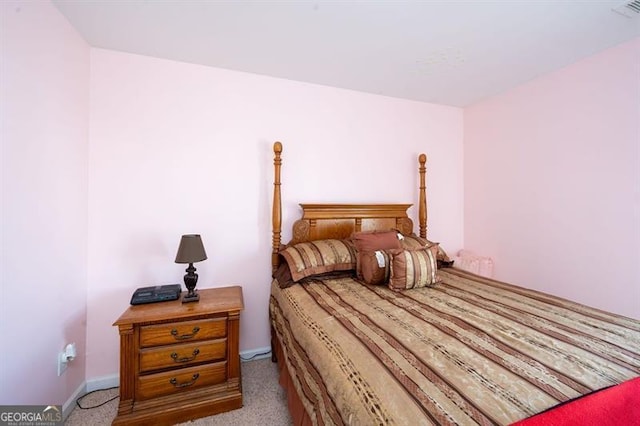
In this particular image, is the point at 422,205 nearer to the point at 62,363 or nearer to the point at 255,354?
the point at 255,354

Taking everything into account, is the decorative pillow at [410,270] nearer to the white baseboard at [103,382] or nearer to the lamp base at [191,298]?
the lamp base at [191,298]

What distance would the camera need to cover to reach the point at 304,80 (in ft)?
7.96

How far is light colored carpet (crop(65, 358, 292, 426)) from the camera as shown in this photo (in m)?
1.56

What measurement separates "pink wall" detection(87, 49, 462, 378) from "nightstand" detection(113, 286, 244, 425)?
0.54 metres

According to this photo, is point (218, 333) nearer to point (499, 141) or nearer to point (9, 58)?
point (9, 58)

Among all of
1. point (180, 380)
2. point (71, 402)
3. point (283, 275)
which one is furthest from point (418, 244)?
point (71, 402)

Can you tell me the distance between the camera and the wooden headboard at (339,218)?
2.24 metres

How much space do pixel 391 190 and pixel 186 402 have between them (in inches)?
93.9

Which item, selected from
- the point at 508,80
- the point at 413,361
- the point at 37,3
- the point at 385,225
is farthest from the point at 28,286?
the point at 508,80

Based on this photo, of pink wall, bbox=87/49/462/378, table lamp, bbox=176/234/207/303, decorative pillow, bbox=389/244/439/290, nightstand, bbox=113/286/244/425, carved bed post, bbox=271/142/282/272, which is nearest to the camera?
nightstand, bbox=113/286/244/425

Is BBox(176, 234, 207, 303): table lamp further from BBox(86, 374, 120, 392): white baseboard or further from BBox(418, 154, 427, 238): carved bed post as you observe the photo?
BBox(418, 154, 427, 238): carved bed post

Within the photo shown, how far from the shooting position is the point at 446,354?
3.34 feet

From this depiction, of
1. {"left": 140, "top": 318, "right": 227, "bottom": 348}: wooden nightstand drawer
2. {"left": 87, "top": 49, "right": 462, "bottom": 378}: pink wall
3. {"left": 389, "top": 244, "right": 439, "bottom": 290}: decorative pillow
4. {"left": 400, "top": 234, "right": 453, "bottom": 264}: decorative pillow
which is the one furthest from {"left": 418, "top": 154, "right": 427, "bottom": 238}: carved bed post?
{"left": 140, "top": 318, "right": 227, "bottom": 348}: wooden nightstand drawer

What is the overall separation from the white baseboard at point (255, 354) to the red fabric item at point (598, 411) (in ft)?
6.56
